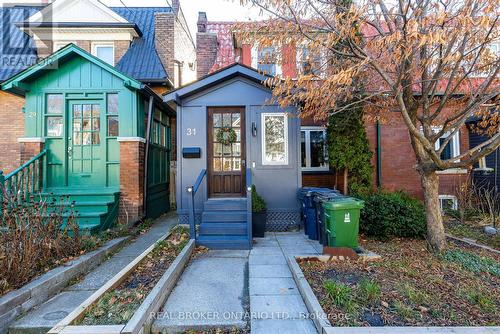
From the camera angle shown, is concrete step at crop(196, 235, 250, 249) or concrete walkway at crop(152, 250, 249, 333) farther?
concrete step at crop(196, 235, 250, 249)

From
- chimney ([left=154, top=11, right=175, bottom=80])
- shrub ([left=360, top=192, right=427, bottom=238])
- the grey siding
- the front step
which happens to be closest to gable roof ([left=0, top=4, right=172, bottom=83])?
chimney ([left=154, top=11, right=175, bottom=80])

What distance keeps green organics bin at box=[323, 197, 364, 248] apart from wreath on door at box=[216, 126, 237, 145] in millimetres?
3211

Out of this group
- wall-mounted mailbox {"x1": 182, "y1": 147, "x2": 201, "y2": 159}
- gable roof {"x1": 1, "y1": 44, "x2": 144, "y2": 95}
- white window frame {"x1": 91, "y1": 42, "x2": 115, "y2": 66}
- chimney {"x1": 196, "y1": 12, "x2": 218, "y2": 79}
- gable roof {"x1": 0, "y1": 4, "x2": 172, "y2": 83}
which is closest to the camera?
gable roof {"x1": 1, "y1": 44, "x2": 144, "y2": 95}

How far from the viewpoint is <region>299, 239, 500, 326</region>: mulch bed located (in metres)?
2.79

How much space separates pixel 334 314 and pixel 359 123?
5.50m

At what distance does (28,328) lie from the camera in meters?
2.93

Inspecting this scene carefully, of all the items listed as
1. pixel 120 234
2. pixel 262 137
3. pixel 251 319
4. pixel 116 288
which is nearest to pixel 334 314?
pixel 251 319

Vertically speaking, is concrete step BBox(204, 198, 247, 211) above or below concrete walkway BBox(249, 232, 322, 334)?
above

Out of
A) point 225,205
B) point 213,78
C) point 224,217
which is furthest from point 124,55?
point 224,217

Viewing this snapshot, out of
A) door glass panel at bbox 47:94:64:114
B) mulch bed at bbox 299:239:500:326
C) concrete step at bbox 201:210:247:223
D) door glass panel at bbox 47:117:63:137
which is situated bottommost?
mulch bed at bbox 299:239:500:326

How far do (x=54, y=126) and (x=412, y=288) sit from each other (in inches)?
331

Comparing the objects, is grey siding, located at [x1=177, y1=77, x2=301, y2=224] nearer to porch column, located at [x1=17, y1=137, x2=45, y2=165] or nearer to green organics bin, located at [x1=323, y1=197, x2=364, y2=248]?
green organics bin, located at [x1=323, y1=197, x2=364, y2=248]

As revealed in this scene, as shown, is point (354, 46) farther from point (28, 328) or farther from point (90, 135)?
point (90, 135)

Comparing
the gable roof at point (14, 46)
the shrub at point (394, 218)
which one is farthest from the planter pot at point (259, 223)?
the gable roof at point (14, 46)
